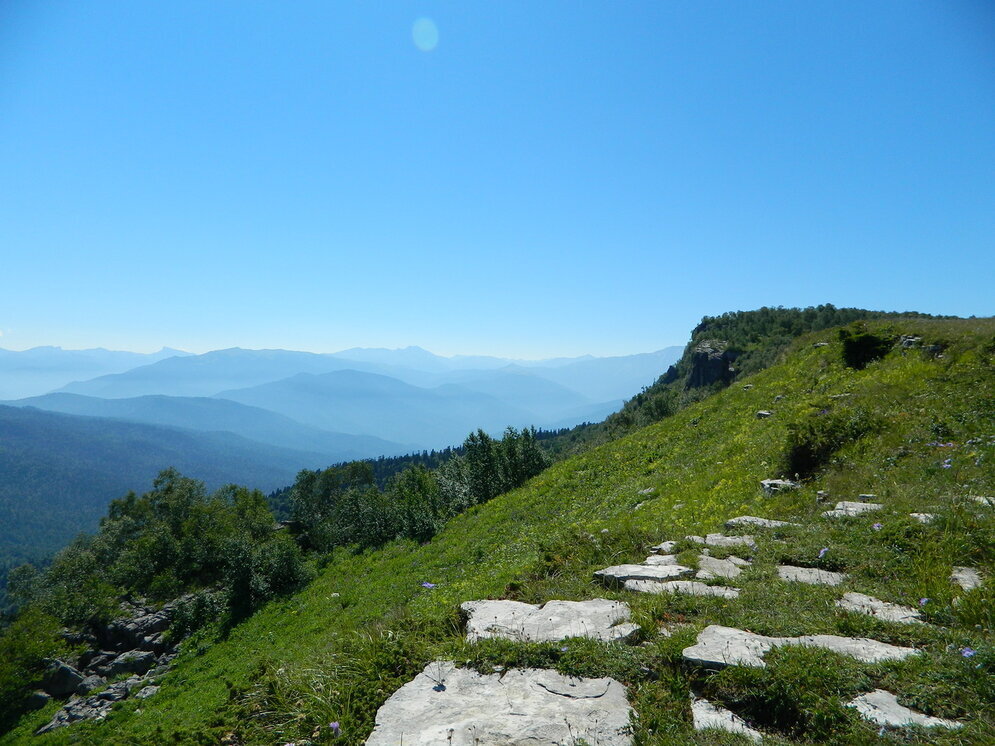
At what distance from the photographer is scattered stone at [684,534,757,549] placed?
8573 mm

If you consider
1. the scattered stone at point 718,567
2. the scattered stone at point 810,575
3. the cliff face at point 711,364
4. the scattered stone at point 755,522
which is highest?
the cliff face at point 711,364

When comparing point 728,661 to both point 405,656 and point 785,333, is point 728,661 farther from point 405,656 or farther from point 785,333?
point 785,333

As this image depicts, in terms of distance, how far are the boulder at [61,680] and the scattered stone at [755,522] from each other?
141 feet

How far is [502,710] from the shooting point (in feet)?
15.1

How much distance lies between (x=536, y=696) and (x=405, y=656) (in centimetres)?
184

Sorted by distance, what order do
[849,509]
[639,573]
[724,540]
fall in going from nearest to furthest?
[639,573] → [849,509] → [724,540]

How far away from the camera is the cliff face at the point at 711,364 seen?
103500mm

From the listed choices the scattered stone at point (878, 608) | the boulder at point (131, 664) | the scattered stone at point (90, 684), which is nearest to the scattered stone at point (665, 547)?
the scattered stone at point (878, 608)

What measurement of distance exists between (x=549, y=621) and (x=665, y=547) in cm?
398

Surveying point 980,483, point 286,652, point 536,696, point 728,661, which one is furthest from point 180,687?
point 980,483

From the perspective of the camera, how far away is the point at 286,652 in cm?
1962

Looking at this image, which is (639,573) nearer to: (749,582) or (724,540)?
(749,582)

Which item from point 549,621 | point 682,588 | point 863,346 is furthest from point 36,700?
point 863,346

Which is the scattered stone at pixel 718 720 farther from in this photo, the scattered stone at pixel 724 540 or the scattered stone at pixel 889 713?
the scattered stone at pixel 724 540
